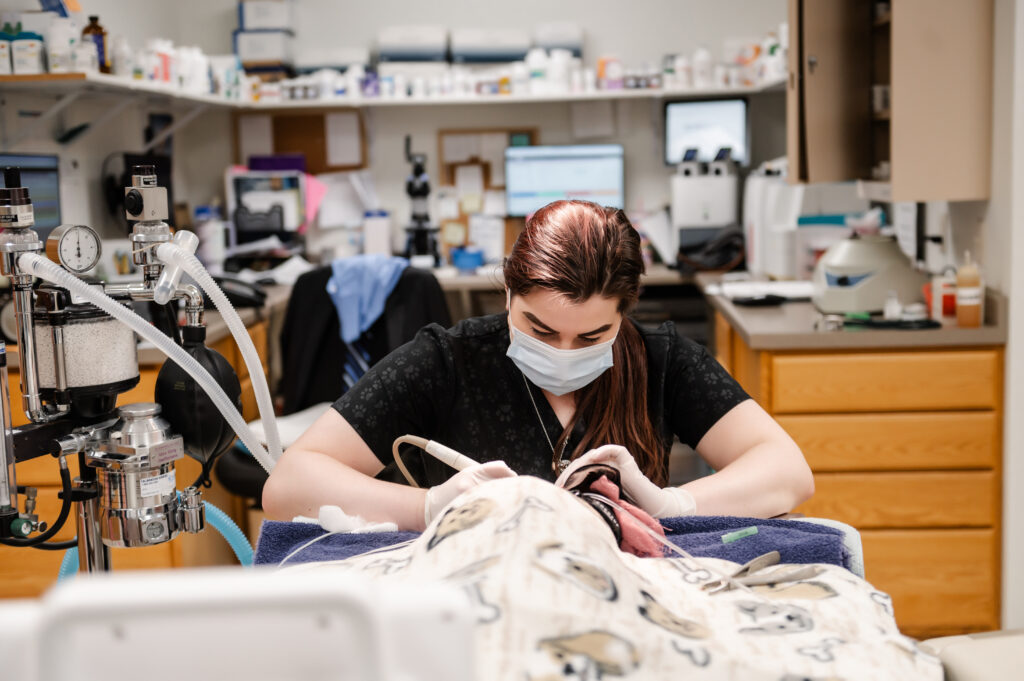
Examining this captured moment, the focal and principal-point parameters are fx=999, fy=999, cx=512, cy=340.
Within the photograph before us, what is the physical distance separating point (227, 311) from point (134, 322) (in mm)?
123

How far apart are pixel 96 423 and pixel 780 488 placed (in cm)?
94

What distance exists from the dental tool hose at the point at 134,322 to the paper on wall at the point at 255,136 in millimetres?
3947

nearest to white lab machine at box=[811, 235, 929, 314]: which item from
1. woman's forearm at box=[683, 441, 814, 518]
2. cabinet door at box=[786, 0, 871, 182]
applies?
cabinet door at box=[786, 0, 871, 182]

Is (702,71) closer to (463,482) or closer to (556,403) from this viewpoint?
(556,403)

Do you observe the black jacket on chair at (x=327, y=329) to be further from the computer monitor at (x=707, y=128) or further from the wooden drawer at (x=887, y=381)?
the computer monitor at (x=707, y=128)

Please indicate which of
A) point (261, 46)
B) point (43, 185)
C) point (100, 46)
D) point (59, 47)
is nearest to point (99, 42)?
point (100, 46)

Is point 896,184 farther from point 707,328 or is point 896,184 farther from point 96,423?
point 96,423

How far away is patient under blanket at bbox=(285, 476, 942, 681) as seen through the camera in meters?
0.67

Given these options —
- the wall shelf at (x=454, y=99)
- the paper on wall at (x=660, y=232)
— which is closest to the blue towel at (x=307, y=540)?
the wall shelf at (x=454, y=99)

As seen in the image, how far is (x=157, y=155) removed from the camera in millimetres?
4113

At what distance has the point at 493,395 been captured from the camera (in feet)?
5.36

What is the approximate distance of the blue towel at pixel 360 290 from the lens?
2.82 meters

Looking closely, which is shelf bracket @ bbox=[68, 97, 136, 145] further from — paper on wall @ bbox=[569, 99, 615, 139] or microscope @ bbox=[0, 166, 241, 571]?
microscope @ bbox=[0, 166, 241, 571]

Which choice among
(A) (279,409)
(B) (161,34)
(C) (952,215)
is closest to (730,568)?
(C) (952,215)
